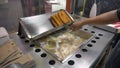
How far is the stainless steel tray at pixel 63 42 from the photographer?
0.59m

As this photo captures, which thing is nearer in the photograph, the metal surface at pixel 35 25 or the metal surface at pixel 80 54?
the metal surface at pixel 80 54

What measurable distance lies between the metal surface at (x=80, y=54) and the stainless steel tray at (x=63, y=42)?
22 mm

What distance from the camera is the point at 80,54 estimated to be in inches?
23.2

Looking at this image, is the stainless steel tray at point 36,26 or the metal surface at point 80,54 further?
the stainless steel tray at point 36,26

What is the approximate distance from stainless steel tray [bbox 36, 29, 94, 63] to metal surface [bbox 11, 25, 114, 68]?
0.02 m

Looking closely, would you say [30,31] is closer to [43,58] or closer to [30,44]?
[30,44]

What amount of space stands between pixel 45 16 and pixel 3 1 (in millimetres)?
262

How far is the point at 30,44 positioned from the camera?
655 millimetres

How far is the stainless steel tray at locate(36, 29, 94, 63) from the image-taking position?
1.93 ft

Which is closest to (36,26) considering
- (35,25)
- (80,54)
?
(35,25)

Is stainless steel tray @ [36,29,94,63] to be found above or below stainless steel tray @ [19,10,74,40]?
below

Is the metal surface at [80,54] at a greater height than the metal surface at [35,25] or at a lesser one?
lesser

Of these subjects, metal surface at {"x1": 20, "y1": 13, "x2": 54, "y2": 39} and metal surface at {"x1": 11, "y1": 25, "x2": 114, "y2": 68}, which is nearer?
metal surface at {"x1": 11, "y1": 25, "x2": 114, "y2": 68}

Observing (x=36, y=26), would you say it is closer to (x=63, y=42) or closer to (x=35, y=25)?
(x=35, y=25)
